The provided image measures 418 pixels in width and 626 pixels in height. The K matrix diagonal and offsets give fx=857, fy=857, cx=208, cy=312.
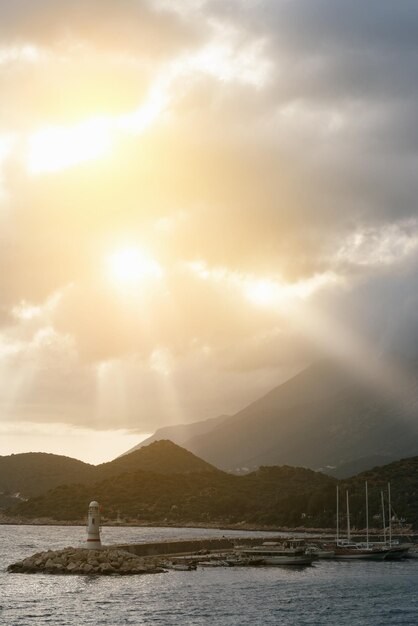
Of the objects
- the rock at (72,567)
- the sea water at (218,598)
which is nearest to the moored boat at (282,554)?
the sea water at (218,598)

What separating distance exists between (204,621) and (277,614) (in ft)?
24.6

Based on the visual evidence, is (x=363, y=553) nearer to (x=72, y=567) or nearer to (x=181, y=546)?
(x=181, y=546)

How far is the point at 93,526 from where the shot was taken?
108m

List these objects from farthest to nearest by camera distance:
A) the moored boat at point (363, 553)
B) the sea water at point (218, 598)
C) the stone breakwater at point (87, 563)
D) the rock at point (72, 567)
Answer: the moored boat at point (363, 553)
the rock at point (72, 567)
the stone breakwater at point (87, 563)
the sea water at point (218, 598)

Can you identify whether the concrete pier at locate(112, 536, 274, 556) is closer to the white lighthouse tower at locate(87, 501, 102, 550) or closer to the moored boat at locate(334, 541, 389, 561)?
the white lighthouse tower at locate(87, 501, 102, 550)

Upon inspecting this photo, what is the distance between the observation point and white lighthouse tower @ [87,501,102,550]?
10500 centimetres

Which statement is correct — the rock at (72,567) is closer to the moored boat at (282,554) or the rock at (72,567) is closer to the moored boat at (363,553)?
the moored boat at (282,554)

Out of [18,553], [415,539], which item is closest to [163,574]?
[18,553]

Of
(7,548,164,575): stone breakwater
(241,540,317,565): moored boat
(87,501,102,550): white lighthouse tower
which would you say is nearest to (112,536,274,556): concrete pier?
(241,540,317,565): moored boat

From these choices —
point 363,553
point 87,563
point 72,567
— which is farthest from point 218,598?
point 363,553

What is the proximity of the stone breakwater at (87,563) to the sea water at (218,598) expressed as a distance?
2.30m

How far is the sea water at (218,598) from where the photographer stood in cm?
7356

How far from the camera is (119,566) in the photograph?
104188mm

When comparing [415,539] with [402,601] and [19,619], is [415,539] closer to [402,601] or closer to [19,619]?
[402,601]
